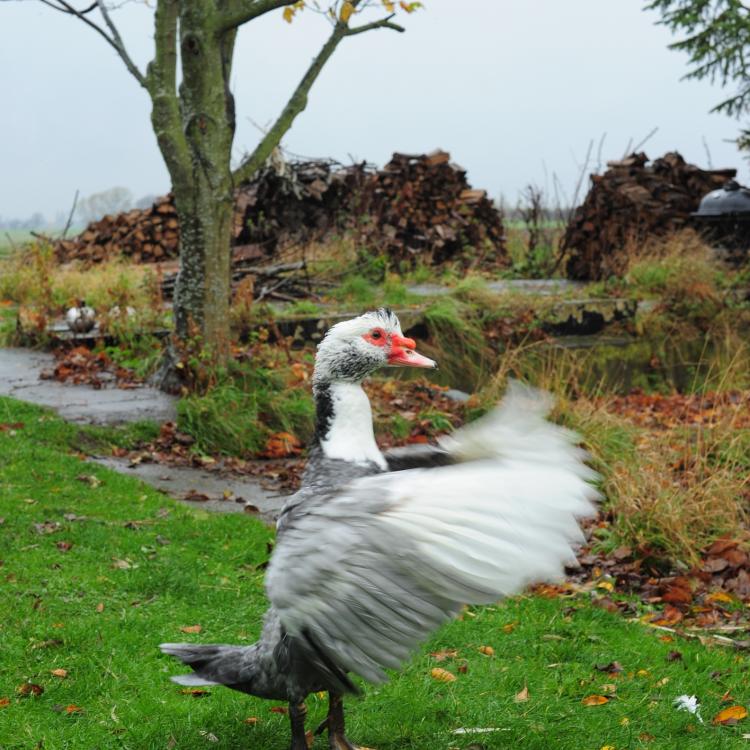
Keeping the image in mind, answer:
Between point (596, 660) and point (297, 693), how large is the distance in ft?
6.15

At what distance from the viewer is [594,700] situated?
381 cm

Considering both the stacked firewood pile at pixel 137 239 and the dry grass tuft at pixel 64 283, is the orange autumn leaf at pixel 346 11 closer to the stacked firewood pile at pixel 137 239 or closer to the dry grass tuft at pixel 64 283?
the dry grass tuft at pixel 64 283

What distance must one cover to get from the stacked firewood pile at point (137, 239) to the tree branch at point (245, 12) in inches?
364

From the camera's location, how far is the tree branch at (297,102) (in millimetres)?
7664

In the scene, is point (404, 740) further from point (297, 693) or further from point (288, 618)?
point (288, 618)

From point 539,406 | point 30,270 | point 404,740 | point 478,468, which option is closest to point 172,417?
point 404,740

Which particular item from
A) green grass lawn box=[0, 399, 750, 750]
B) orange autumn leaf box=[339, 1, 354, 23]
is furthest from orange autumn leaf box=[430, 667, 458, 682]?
orange autumn leaf box=[339, 1, 354, 23]

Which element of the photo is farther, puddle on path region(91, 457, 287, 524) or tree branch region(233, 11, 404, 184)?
tree branch region(233, 11, 404, 184)

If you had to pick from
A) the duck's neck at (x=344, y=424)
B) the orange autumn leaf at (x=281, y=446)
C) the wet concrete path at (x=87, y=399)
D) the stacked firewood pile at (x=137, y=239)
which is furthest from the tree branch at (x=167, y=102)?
the stacked firewood pile at (x=137, y=239)

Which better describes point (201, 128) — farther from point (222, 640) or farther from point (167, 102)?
point (222, 640)

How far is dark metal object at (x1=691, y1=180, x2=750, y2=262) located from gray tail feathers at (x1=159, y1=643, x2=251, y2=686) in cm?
1290

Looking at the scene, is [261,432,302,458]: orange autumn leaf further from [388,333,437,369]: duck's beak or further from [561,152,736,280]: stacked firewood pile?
[561,152,736,280]: stacked firewood pile

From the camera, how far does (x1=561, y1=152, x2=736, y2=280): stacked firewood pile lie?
52.4 ft

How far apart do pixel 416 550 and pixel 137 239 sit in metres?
15.2
